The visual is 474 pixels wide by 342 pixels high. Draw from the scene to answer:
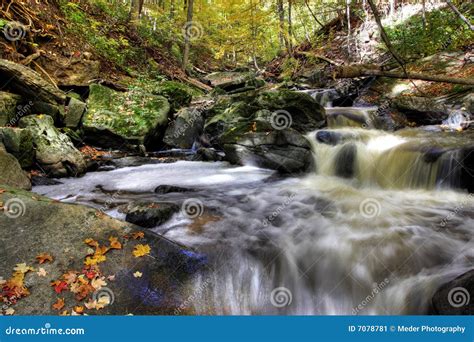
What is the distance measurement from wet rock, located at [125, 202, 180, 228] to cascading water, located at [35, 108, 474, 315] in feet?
0.50

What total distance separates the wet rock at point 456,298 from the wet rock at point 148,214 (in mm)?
3805

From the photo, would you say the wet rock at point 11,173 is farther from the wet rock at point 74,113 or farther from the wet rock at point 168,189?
the wet rock at point 74,113

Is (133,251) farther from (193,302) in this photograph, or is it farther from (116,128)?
(116,128)

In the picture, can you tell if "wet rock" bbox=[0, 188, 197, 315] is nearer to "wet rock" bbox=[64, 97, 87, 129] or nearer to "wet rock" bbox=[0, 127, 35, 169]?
"wet rock" bbox=[0, 127, 35, 169]

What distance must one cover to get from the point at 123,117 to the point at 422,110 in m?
9.47

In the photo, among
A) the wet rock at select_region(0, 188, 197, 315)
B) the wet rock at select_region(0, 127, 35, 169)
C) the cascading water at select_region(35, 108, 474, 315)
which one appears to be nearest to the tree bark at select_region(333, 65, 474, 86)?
the cascading water at select_region(35, 108, 474, 315)

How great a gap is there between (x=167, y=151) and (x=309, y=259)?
25.0ft

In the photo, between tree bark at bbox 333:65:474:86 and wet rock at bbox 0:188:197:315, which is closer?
wet rock at bbox 0:188:197:315

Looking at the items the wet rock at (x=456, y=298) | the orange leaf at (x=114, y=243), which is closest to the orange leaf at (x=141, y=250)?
the orange leaf at (x=114, y=243)

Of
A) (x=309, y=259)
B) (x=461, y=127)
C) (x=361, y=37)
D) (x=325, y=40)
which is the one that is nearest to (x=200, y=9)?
(x=325, y=40)

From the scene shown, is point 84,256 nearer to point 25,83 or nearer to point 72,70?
point 25,83

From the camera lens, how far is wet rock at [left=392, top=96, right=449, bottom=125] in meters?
9.35

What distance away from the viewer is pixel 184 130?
11.3 meters

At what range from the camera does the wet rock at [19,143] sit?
6703mm
